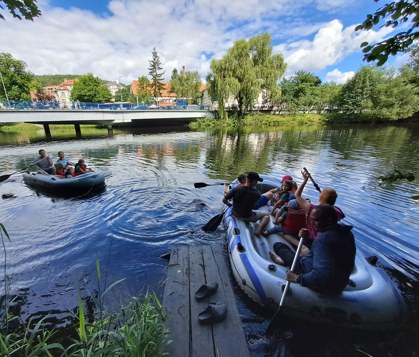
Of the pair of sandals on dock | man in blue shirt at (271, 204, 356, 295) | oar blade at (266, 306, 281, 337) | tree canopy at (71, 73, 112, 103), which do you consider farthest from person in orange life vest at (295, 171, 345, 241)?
tree canopy at (71, 73, 112, 103)

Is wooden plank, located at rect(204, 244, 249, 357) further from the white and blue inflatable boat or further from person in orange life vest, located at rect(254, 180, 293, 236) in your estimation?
person in orange life vest, located at rect(254, 180, 293, 236)

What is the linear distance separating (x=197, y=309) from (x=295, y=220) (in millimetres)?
2329

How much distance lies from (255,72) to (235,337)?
36.0 m

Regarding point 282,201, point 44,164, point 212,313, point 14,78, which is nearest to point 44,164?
point 44,164

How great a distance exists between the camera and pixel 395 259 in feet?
14.7

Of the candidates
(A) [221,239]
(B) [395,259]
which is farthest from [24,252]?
(B) [395,259]

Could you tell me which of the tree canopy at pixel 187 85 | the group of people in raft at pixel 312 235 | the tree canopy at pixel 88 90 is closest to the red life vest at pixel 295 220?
the group of people in raft at pixel 312 235

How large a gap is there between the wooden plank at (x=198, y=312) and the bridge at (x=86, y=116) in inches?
1038

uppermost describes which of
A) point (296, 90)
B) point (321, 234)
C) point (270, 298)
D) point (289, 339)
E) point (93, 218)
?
point (296, 90)

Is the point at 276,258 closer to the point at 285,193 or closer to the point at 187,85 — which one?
the point at 285,193

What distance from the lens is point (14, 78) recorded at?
42.3 meters

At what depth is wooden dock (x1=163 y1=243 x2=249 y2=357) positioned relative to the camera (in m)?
2.32

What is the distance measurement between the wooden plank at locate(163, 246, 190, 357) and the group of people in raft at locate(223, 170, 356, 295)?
4.57ft

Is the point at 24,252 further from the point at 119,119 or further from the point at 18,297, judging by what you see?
the point at 119,119
